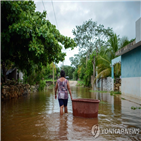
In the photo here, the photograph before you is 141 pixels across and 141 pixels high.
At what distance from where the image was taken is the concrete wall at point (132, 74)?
12.0 meters

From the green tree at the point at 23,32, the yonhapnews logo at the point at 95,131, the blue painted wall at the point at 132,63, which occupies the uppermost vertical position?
the green tree at the point at 23,32

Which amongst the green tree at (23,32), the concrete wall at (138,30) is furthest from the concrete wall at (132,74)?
the green tree at (23,32)

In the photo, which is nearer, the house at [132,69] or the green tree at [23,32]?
the green tree at [23,32]

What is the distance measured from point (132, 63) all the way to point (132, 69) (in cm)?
49

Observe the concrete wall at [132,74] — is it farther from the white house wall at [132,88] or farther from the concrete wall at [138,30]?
the concrete wall at [138,30]

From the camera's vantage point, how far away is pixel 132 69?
13.4m

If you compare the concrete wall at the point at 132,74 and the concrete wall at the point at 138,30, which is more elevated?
the concrete wall at the point at 138,30

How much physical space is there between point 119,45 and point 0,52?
15386mm

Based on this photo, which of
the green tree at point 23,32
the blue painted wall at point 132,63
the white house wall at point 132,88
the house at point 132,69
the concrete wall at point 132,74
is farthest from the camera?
the blue painted wall at point 132,63

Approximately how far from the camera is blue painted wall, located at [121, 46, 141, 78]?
40.1ft

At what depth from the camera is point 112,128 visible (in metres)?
4.95

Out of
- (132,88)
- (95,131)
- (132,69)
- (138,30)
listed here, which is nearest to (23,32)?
(95,131)

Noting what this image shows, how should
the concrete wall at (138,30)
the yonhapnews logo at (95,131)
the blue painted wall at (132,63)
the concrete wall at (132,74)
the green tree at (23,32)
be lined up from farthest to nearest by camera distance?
the blue painted wall at (132,63) < the concrete wall at (132,74) < the concrete wall at (138,30) < the green tree at (23,32) < the yonhapnews logo at (95,131)

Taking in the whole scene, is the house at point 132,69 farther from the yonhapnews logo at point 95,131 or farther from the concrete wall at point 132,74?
the yonhapnews logo at point 95,131
